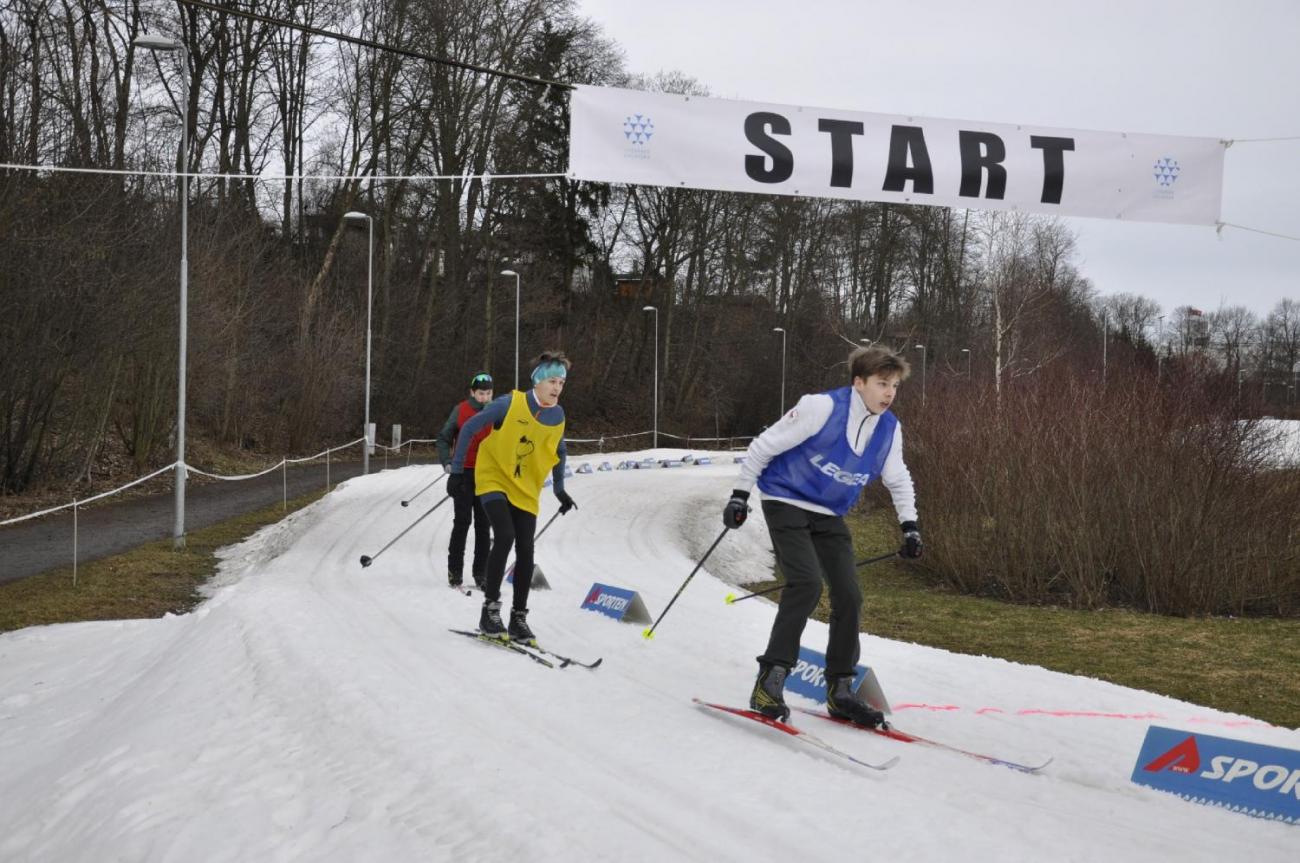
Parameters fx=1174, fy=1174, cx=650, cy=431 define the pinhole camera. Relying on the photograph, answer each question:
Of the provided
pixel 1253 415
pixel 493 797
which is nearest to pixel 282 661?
pixel 493 797

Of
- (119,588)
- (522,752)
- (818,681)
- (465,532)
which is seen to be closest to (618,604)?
(465,532)

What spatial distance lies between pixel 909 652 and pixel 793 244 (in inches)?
1832

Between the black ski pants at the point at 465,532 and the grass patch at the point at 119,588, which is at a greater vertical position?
the black ski pants at the point at 465,532

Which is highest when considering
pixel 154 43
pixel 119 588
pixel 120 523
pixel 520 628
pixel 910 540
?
pixel 154 43

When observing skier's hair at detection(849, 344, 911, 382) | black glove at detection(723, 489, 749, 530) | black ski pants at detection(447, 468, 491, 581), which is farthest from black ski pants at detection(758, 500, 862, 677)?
black ski pants at detection(447, 468, 491, 581)

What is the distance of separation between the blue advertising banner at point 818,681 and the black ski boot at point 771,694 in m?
0.43

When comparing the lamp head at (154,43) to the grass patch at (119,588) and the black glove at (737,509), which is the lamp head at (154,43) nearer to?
the grass patch at (119,588)

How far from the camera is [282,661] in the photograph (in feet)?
24.0

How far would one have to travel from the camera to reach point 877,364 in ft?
19.2

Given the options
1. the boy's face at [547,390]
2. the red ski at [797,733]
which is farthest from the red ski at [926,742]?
Result: the boy's face at [547,390]

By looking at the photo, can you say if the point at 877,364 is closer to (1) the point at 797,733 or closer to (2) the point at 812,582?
(2) the point at 812,582

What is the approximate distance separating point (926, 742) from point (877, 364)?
187 cm

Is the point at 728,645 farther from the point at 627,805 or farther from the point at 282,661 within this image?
the point at 627,805

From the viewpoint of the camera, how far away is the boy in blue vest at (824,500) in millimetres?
5902
